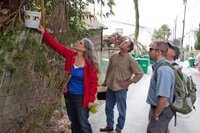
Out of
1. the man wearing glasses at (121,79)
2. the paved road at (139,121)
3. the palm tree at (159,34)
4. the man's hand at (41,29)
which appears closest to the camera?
the man's hand at (41,29)

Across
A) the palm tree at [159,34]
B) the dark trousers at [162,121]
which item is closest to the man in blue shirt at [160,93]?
the dark trousers at [162,121]

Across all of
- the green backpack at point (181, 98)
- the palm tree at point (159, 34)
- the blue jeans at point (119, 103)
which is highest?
the palm tree at point (159, 34)

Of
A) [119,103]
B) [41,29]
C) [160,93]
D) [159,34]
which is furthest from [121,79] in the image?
[159,34]

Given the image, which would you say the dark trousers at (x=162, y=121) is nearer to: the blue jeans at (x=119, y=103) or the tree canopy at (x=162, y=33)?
the blue jeans at (x=119, y=103)

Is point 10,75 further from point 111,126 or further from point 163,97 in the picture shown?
point 111,126

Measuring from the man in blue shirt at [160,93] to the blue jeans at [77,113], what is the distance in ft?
3.86

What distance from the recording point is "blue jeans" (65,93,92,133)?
3.48m

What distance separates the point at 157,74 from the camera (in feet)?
9.14

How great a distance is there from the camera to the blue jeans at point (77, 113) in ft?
11.4

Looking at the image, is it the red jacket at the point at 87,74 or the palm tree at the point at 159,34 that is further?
the palm tree at the point at 159,34

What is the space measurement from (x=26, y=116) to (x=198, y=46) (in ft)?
121

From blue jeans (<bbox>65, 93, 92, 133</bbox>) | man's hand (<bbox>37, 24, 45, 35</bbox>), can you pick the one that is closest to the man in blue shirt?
blue jeans (<bbox>65, 93, 92, 133</bbox>)

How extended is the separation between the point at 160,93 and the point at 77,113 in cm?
154

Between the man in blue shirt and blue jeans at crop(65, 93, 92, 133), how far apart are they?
3.86 feet
